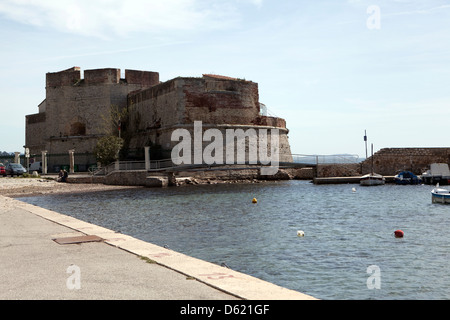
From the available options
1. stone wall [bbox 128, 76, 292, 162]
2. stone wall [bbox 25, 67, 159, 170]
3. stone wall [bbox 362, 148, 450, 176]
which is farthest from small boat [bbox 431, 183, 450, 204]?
stone wall [bbox 25, 67, 159, 170]

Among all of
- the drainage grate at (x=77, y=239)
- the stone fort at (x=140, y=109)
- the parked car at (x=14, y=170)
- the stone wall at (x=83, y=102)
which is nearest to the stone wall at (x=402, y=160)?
the stone fort at (x=140, y=109)

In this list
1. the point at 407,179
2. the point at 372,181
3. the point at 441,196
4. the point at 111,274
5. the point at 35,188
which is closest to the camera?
the point at 111,274

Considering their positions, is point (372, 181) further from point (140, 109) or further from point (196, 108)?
point (140, 109)

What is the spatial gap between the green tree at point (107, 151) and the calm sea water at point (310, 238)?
16.8 meters

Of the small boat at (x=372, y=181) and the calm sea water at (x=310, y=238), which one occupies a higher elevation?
the small boat at (x=372, y=181)

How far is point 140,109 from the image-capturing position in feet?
152

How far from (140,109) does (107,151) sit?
24.5 feet

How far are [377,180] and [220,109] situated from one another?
49.2 ft

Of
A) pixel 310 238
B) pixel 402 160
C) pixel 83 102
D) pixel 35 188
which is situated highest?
pixel 83 102

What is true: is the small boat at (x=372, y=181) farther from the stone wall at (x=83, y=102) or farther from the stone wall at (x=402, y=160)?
the stone wall at (x=83, y=102)

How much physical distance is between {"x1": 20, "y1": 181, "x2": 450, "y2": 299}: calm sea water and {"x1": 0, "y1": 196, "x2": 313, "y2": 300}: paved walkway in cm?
196

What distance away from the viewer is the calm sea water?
7977 millimetres

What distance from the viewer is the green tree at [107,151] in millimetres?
40562

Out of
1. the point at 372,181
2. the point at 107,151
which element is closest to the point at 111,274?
the point at 107,151
